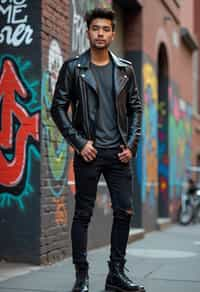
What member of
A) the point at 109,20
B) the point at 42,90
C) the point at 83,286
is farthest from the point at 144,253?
the point at 109,20

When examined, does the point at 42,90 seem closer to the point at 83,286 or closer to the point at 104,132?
the point at 104,132

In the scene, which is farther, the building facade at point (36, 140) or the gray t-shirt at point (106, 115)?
the building facade at point (36, 140)

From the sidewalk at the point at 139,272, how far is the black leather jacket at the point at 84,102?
133 cm

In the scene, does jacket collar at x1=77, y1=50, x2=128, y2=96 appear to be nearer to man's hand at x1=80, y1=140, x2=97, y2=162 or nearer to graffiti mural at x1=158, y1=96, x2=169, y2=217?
man's hand at x1=80, y1=140, x2=97, y2=162

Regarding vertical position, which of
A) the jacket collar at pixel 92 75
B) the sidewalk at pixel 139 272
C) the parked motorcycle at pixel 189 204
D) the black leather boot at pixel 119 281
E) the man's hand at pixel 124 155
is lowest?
the sidewalk at pixel 139 272

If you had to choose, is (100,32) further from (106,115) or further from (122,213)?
(122,213)

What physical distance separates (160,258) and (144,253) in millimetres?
652

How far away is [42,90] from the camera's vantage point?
7.17 m

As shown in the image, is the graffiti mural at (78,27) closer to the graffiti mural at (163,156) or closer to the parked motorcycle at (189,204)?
the graffiti mural at (163,156)

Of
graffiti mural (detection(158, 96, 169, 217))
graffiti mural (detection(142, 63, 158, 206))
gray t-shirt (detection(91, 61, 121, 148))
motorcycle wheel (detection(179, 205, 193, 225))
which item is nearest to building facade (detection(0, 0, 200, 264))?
gray t-shirt (detection(91, 61, 121, 148))

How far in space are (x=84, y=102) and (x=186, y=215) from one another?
10.7 metres

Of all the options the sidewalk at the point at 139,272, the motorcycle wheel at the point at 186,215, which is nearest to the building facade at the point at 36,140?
the sidewalk at the point at 139,272

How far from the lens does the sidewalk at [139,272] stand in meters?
5.81

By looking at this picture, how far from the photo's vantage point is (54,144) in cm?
747
